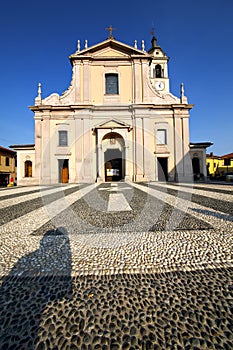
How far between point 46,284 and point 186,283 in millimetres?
1313

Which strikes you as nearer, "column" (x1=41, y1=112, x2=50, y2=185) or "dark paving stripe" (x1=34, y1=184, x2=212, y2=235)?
"dark paving stripe" (x1=34, y1=184, x2=212, y2=235)

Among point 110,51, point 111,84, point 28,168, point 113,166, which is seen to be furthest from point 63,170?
point 110,51

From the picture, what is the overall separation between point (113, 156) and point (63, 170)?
564cm

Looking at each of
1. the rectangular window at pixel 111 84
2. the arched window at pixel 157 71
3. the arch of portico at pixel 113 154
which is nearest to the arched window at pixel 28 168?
the arch of portico at pixel 113 154

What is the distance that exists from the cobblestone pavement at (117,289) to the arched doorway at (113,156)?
16.2 m

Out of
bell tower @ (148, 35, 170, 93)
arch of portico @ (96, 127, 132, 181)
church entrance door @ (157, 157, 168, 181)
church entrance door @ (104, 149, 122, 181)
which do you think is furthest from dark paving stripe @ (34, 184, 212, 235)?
bell tower @ (148, 35, 170, 93)

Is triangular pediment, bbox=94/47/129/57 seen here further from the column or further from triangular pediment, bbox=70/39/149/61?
the column

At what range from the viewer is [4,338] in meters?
1.13

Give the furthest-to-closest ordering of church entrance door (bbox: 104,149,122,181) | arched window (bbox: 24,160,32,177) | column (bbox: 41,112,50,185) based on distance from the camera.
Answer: church entrance door (bbox: 104,149,122,181) < arched window (bbox: 24,160,32,177) < column (bbox: 41,112,50,185)

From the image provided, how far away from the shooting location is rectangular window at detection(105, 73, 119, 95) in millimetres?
19453

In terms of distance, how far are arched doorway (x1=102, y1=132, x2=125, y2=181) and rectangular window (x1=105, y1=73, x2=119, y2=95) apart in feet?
16.1

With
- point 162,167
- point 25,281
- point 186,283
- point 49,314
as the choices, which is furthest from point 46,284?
point 162,167

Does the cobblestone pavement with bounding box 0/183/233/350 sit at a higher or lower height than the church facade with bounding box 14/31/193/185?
lower

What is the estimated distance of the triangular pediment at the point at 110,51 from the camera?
1880 cm
